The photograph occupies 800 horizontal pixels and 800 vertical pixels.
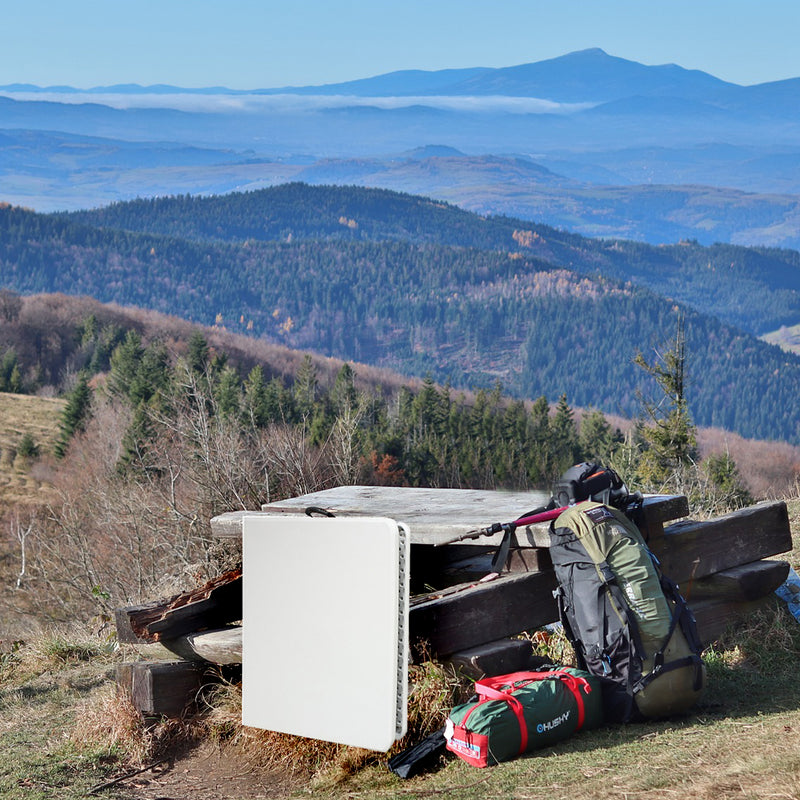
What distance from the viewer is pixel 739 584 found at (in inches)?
245

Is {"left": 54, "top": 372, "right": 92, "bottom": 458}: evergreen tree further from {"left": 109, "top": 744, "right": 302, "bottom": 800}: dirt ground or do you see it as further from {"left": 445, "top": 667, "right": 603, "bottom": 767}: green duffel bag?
{"left": 445, "top": 667, "right": 603, "bottom": 767}: green duffel bag

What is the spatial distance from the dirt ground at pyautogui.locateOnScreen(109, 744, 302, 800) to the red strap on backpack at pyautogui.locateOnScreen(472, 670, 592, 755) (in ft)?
3.39

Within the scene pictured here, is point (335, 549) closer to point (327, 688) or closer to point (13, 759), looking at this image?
point (327, 688)

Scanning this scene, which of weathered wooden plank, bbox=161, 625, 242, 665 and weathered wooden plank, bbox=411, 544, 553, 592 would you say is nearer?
weathered wooden plank, bbox=161, 625, 242, 665

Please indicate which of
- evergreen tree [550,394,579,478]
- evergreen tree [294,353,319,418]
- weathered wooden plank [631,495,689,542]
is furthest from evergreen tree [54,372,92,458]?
weathered wooden plank [631,495,689,542]

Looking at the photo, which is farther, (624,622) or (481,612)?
(481,612)

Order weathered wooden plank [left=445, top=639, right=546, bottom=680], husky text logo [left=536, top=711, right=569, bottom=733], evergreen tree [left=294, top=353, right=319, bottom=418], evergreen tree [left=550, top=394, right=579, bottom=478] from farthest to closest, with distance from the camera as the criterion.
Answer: evergreen tree [left=294, top=353, right=319, bottom=418] < evergreen tree [left=550, top=394, right=579, bottom=478] < weathered wooden plank [left=445, top=639, right=546, bottom=680] < husky text logo [left=536, top=711, right=569, bottom=733]

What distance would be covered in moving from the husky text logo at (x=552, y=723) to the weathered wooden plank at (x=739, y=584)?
1.68 meters

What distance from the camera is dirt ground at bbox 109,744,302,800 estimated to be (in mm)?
5016

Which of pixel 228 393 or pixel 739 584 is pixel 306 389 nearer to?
pixel 228 393

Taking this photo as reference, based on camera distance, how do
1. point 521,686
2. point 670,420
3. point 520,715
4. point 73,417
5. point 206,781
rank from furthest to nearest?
point 73,417 < point 670,420 < point 206,781 < point 521,686 < point 520,715

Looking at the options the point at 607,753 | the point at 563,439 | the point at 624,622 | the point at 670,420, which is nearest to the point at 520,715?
the point at 607,753

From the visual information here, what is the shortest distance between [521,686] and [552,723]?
0.69 feet

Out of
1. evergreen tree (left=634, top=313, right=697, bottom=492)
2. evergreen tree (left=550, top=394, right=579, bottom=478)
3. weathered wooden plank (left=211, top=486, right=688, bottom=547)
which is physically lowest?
evergreen tree (left=550, top=394, right=579, bottom=478)
